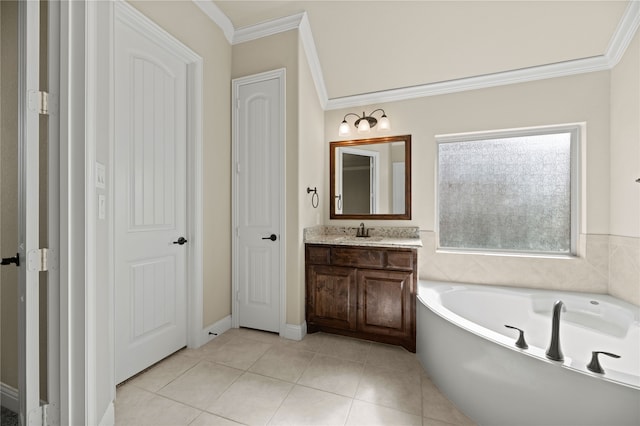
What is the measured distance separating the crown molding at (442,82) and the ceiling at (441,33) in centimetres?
4

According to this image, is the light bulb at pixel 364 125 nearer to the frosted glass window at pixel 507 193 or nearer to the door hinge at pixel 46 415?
the frosted glass window at pixel 507 193

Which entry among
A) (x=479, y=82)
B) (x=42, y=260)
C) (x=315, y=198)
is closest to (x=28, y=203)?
(x=42, y=260)

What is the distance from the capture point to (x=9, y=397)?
57.3 inches

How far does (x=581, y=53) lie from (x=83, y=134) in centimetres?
351

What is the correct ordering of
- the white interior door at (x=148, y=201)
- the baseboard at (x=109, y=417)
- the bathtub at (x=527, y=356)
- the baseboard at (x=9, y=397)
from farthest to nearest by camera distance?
the white interior door at (x=148, y=201)
the baseboard at (x=9, y=397)
the baseboard at (x=109, y=417)
the bathtub at (x=527, y=356)

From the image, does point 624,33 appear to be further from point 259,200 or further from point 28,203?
point 28,203

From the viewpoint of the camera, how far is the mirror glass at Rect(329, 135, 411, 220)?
9.29 ft

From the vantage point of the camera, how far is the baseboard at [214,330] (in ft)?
7.25

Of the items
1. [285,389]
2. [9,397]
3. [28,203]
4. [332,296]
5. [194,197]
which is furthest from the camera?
[332,296]

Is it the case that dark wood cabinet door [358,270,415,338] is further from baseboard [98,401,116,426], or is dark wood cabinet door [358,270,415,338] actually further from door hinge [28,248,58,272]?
door hinge [28,248,58,272]

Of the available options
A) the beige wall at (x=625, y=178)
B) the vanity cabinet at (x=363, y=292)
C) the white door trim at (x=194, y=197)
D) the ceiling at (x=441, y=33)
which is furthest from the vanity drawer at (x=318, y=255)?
the beige wall at (x=625, y=178)

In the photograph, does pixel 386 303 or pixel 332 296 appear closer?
pixel 386 303

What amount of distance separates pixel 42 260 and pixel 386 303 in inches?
84.5

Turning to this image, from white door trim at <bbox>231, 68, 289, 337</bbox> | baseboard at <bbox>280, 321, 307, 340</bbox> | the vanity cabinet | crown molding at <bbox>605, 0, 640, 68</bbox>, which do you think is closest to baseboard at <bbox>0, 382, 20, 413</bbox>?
white door trim at <bbox>231, 68, 289, 337</bbox>
